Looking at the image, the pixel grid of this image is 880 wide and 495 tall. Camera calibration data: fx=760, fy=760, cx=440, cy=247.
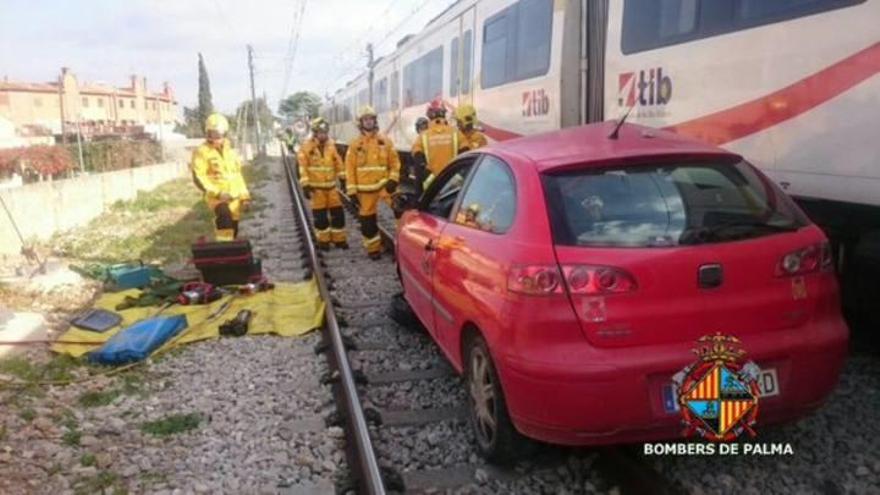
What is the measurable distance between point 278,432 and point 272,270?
5085mm

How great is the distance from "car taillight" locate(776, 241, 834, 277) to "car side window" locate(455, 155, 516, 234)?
48.3 inches

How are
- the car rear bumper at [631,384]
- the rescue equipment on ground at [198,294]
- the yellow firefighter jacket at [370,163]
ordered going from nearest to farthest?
1. the car rear bumper at [631,384]
2. the rescue equipment on ground at [198,294]
3. the yellow firefighter jacket at [370,163]

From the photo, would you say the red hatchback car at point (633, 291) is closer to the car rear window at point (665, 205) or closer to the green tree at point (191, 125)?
the car rear window at point (665, 205)

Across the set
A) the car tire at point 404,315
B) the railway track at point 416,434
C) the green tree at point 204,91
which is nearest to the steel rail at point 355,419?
the railway track at point 416,434

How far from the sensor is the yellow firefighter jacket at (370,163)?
978 cm

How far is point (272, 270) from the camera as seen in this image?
929cm

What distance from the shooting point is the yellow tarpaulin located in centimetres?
641

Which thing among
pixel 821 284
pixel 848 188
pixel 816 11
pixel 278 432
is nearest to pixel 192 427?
pixel 278 432

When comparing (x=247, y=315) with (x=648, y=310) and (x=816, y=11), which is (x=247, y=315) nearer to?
(x=648, y=310)

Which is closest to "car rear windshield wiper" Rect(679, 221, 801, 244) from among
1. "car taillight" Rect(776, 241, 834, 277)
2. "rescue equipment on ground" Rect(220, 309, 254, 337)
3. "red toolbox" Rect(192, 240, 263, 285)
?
"car taillight" Rect(776, 241, 834, 277)

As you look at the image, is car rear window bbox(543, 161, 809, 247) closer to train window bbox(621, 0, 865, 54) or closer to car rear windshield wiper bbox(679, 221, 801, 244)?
car rear windshield wiper bbox(679, 221, 801, 244)

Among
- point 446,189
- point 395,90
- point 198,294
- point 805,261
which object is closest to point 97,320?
point 198,294

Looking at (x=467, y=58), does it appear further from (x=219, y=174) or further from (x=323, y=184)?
(x=219, y=174)

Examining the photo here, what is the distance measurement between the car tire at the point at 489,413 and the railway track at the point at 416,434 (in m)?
0.10
